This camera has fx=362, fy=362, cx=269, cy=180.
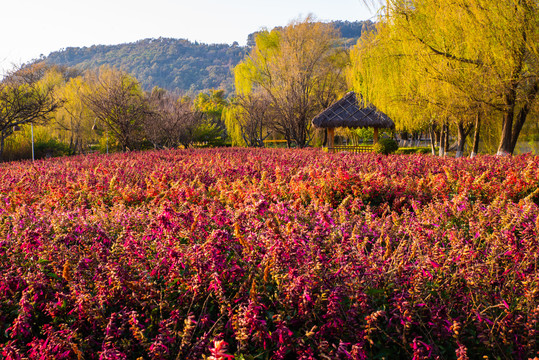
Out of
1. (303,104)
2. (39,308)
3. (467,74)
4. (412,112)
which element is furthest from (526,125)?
(39,308)

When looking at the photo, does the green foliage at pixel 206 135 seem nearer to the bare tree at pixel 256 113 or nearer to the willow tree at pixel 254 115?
the willow tree at pixel 254 115

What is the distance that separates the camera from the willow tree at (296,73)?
77.2 ft

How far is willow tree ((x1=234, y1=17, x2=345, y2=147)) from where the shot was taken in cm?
2353

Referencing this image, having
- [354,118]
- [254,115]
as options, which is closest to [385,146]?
[354,118]

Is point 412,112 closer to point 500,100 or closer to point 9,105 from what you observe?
point 500,100

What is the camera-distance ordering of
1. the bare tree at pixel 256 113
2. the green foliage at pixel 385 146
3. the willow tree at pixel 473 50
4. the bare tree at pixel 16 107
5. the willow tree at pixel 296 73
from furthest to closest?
the bare tree at pixel 256 113
the willow tree at pixel 296 73
the green foliage at pixel 385 146
the bare tree at pixel 16 107
the willow tree at pixel 473 50

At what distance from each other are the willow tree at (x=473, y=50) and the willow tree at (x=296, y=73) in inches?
448

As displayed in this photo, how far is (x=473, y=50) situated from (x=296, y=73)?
13.8m

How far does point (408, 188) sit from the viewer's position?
555 centimetres

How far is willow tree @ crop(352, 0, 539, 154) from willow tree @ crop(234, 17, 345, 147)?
37.4 ft

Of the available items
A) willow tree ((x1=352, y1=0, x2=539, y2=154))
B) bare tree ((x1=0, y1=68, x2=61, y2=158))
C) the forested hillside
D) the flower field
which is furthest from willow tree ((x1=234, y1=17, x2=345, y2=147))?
the forested hillside

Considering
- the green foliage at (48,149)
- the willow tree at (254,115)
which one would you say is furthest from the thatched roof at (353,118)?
the green foliage at (48,149)

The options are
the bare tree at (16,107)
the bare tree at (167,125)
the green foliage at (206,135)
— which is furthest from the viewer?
the green foliage at (206,135)

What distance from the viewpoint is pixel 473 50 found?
1023cm
